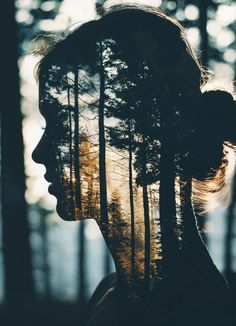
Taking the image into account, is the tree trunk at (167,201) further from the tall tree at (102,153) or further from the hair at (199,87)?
the tall tree at (102,153)

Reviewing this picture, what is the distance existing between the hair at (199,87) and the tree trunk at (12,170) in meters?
3.71

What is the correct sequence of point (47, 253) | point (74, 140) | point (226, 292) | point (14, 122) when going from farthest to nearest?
point (47, 253) → point (14, 122) → point (74, 140) → point (226, 292)

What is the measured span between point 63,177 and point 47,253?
85.4 feet

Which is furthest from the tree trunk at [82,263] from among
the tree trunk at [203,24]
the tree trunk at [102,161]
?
the tree trunk at [102,161]

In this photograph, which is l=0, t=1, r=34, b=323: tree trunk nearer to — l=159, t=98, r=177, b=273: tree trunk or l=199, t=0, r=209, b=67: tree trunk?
l=199, t=0, r=209, b=67: tree trunk

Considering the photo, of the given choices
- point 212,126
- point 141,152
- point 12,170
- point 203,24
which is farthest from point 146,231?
point 12,170

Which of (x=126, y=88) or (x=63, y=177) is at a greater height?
(x=126, y=88)

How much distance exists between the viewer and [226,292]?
6.33 ft

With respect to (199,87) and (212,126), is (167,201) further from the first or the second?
(199,87)

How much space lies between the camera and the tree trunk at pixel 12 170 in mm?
5652

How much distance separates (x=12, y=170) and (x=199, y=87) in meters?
4.21

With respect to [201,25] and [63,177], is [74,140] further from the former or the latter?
[201,25]

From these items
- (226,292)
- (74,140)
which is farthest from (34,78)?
(226,292)

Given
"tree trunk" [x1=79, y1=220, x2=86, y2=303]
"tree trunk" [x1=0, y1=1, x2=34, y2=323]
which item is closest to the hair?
"tree trunk" [x1=0, y1=1, x2=34, y2=323]
